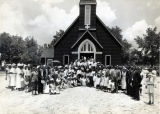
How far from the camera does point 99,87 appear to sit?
18.0 m

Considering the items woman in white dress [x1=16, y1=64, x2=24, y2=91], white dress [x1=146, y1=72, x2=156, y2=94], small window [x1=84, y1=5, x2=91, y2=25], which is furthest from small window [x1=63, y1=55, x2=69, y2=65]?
white dress [x1=146, y1=72, x2=156, y2=94]

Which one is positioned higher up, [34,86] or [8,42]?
[8,42]

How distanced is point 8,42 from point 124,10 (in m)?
46.1

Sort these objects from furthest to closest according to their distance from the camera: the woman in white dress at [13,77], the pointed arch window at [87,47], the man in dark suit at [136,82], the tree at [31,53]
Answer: the tree at [31,53], the pointed arch window at [87,47], the woman in white dress at [13,77], the man in dark suit at [136,82]

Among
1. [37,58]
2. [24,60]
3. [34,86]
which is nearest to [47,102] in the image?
[34,86]

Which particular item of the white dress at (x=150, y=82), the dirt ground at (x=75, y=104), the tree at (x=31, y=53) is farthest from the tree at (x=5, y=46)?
the white dress at (x=150, y=82)

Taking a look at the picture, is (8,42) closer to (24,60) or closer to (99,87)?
(24,60)

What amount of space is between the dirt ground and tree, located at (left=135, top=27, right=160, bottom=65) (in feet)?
93.2

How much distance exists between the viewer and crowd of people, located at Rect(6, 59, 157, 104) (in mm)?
15969

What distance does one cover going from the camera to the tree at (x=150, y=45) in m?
42.8

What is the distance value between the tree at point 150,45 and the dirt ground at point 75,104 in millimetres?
28411

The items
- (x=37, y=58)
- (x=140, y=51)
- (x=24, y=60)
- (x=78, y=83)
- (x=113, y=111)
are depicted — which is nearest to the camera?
(x=113, y=111)

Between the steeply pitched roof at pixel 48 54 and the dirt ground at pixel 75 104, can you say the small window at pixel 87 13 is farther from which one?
the dirt ground at pixel 75 104

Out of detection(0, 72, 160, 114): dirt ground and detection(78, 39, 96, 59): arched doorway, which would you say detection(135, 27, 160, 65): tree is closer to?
detection(78, 39, 96, 59): arched doorway
